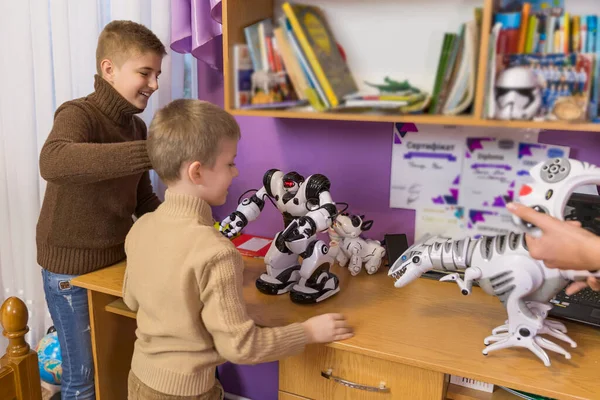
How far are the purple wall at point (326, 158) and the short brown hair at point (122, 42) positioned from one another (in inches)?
14.6

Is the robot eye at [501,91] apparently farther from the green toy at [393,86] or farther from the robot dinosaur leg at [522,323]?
the robot dinosaur leg at [522,323]

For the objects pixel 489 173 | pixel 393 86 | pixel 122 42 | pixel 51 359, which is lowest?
pixel 51 359

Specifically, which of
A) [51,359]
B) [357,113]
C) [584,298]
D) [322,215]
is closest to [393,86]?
[357,113]

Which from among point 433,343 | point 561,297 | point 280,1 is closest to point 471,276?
point 433,343

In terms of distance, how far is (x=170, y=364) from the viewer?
110cm

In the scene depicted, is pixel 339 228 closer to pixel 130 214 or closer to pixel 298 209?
pixel 298 209

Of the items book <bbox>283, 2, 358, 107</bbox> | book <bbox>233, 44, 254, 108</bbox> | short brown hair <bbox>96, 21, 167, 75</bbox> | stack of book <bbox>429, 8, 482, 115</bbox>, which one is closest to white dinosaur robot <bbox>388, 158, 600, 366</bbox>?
stack of book <bbox>429, 8, 482, 115</bbox>

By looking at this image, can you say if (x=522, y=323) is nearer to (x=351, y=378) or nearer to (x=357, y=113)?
(x=351, y=378)

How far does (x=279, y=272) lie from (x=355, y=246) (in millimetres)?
247

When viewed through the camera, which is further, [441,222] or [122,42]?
[441,222]

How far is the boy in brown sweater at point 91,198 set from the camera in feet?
4.70

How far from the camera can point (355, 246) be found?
1.51 meters

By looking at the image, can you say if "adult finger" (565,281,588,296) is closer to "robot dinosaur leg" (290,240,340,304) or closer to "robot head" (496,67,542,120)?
"robot head" (496,67,542,120)

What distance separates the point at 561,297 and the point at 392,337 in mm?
425
